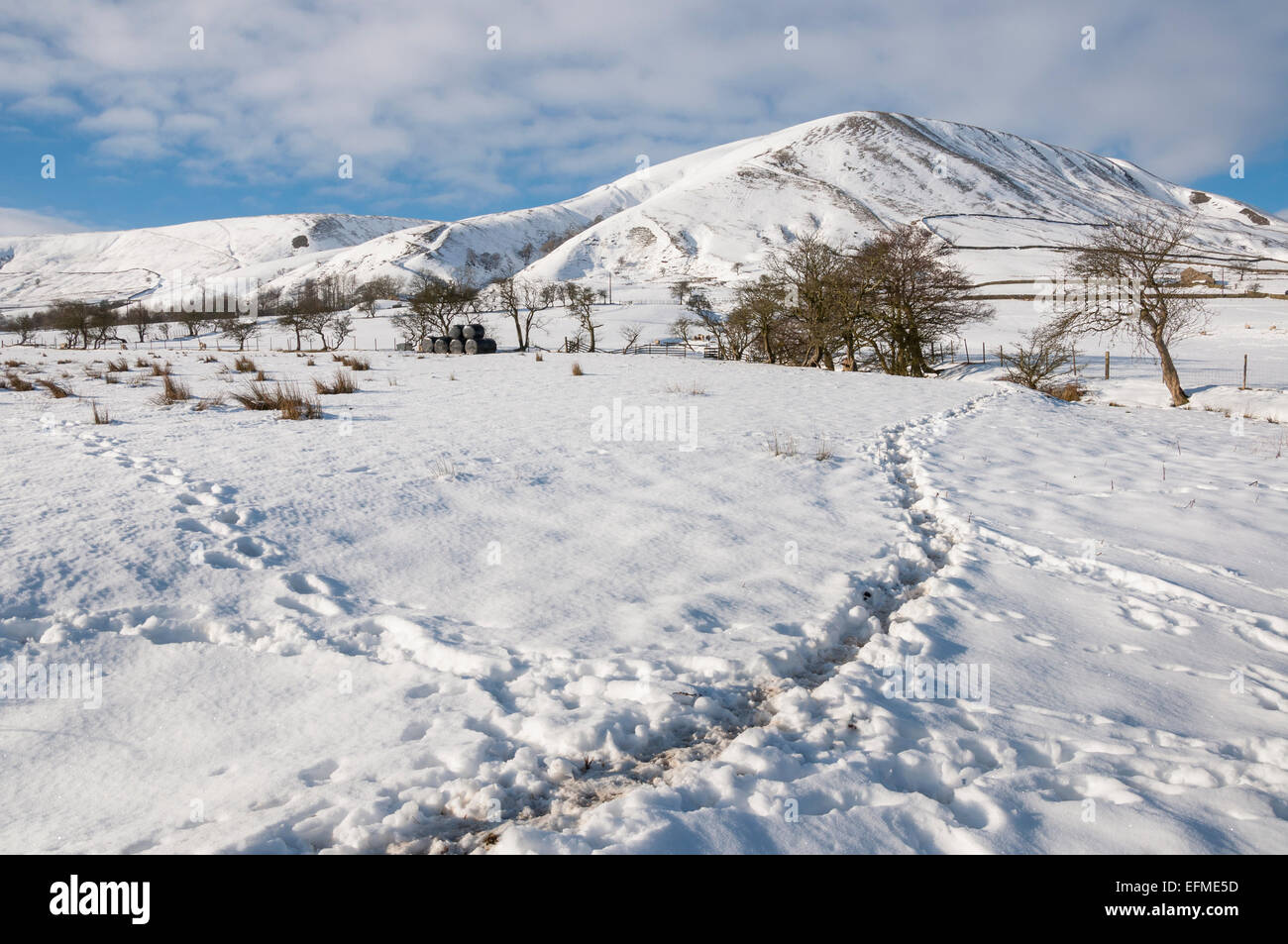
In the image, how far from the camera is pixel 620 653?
3.14 m

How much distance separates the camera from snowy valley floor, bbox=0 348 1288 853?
2.11 metres

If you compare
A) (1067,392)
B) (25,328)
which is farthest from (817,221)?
(25,328)

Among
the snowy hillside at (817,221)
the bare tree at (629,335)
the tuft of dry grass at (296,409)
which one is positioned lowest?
the tuft of dry grass at (296,409)

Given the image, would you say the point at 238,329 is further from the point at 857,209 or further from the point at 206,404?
the point at 857,209

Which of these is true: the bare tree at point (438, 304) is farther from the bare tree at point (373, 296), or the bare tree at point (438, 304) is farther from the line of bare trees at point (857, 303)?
the bare tree at point (373, 296)

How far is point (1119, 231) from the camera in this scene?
22672mm

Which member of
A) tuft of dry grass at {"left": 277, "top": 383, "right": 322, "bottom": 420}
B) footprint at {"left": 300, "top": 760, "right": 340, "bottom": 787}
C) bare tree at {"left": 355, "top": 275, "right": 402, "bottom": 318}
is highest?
bare tree at {"left": 355, "top": 275, "right": 402, "bottom": 318}

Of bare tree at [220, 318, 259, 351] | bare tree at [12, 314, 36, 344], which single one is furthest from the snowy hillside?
bare tree at [12, 314, 36, 344]

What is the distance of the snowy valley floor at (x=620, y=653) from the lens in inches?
82.9

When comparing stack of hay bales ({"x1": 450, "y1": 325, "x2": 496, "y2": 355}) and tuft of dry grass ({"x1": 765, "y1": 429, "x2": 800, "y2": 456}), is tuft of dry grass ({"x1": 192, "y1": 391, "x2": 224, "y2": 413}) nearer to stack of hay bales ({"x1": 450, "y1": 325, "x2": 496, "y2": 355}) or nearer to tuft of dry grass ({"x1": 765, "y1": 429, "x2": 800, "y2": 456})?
tuft of dry grass ({"x1": 765, "y1": 429, "x2": 800, "y2": 456})

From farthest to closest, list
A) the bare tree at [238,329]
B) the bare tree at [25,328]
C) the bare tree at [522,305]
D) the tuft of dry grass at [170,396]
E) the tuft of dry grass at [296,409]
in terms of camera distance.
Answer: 1. the bare tree at [238,329]
2. the bare tree at [25,328]
3. the bare tree at [522,305]
4. the tuft of dry grass at [170,396]
5. the tuft of dry grass at [296,409]

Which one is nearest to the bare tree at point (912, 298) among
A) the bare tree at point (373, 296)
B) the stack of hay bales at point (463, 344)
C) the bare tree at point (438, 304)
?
the stack of hay bales at point (463, 344)

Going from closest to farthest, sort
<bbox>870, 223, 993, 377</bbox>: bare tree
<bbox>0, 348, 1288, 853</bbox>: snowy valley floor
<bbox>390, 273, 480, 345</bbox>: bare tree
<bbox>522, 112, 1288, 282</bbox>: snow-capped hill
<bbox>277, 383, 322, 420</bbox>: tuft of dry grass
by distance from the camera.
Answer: <bbox>0, 348, 1288, 853</bbox>: snowy valley floor, <bbox>277, 383, 322, 420</bbox>: tuft of dry grass, <bbox>870, 223, 993, 377</bbox>: bare tree, <bbox>390, 273, 480, 345</bbox>: bare tree, <bbox>522, 112, 1288, 282</bbox>: snow-capped hill

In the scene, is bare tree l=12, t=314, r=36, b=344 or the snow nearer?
the snow
